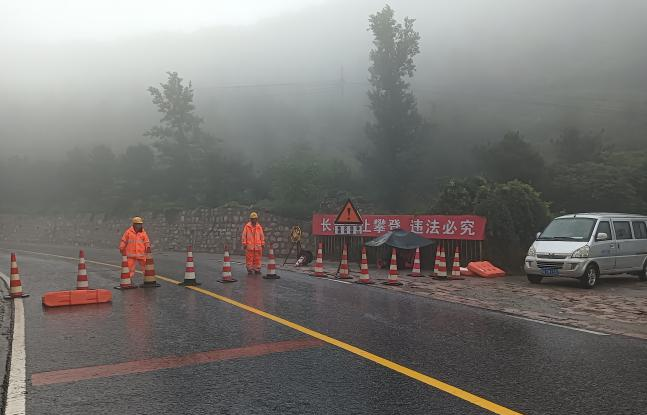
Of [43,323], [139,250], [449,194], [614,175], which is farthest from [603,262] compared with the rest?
[614,175]

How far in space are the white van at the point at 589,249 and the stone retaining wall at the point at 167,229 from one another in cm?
1375

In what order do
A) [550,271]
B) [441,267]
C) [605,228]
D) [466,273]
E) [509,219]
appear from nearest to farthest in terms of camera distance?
[550,271], [605,228], [441,267], [466,273], [509,219]

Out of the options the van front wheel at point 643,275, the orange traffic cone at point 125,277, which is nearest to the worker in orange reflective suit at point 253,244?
the orange traffic cone at point 125,277

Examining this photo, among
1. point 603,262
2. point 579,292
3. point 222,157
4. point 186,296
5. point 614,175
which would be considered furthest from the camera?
point 222,157

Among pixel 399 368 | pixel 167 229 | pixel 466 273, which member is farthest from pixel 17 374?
pixel 167 229

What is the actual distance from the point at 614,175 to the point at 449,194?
83.7ft

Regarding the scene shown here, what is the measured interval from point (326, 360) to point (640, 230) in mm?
11899

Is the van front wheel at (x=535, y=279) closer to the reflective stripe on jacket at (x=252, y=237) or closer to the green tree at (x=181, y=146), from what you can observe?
the reflective stripe on jacket at (x=252, y=237)

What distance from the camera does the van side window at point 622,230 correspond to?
13.0 meters

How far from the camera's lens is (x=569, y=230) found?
12.9m

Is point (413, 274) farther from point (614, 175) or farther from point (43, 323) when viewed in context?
point (614, 175)

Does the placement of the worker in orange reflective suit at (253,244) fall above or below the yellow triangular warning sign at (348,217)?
below

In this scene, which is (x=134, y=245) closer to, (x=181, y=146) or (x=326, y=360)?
(x=326, y=360)

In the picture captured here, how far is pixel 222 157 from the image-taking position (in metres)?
42.1
